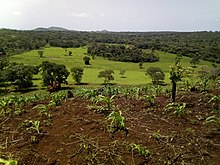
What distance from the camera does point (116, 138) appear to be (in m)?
7.80

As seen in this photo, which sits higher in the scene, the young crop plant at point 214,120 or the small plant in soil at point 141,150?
the young crop plant at point 214,120

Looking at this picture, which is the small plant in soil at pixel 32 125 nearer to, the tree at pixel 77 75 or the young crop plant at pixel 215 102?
the young crop plant at pixel 215 102

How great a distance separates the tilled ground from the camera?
275 inches

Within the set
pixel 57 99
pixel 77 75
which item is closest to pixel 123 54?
pixel 77 75

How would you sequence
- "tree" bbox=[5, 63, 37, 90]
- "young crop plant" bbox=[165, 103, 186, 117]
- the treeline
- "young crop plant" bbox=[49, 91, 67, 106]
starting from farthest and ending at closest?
1. the treeline
2. "tree" bbox=[5, 63, 37, 90]
3. "young crop plant" bbox=[49, 91, 67, 106]
4. "young crop plant" bbox=[165, 103, 186, 117]

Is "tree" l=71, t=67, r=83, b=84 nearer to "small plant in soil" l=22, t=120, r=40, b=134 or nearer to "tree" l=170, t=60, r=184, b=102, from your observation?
"tree" l=170, t=60, r=184, b=102

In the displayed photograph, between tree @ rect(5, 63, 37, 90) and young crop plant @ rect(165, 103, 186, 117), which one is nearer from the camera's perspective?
young crop plant @ rect(165, 103, 186, 117)

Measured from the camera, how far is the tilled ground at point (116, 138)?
698cm

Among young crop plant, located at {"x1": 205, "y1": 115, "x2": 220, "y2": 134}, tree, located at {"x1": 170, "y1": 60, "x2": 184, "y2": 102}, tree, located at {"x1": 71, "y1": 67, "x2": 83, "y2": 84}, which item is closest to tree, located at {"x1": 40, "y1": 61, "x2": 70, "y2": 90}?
tree, located at {"x1": 71, "y1": 67, "x2": 83, "y2": 84}

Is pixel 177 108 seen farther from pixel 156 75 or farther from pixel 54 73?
pixel 156 75

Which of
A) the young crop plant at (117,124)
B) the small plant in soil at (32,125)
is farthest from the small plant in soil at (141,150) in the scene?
the small plant in soil at (32,125)

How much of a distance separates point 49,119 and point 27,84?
60905mm

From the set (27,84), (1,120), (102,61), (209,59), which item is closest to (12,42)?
(102,61)

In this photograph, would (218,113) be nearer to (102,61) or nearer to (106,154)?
(106,154)
